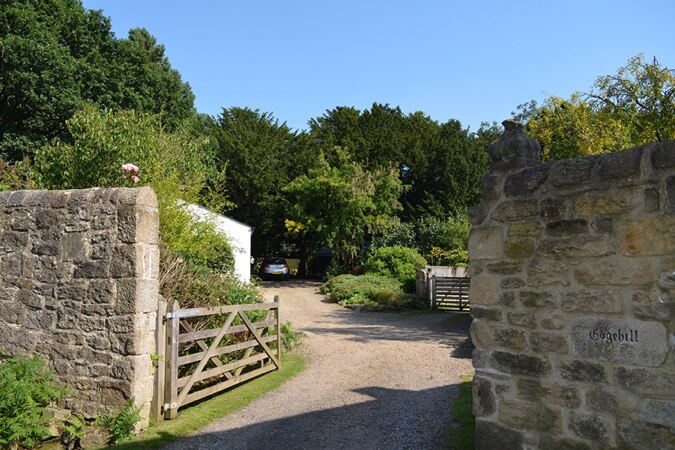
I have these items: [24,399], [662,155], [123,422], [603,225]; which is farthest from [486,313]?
[24,399]

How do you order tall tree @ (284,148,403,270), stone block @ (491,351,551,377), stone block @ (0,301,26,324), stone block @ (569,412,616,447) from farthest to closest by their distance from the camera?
tall tree @ (284,148,403,270) → stone block @ (0,301,26,324) → stone block @ (491,351,551,377) → stone block @ (569,412,616,447)

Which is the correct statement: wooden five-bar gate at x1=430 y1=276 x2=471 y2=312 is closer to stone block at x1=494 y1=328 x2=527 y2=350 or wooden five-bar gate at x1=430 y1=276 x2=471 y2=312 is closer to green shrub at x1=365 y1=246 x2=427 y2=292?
green shrub at x1=365 y1=246 x2=427 y2=292

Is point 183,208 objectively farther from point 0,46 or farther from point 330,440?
point 0,46

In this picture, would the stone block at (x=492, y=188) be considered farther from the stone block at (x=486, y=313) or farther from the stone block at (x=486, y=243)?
the stone block at (x=486, y=313)

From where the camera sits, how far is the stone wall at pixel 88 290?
19.6ft

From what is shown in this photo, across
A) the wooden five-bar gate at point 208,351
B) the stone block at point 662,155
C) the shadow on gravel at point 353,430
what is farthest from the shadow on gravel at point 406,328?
the stone block at point 662,155

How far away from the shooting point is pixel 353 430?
5.76 m

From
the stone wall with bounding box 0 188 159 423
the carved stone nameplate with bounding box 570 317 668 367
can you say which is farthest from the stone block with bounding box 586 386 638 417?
the stone wall with bounding box 0 188 159 423

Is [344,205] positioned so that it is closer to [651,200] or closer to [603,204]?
[603,204]

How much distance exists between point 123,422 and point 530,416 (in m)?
4.23

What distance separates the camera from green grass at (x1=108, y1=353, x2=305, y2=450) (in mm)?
5539

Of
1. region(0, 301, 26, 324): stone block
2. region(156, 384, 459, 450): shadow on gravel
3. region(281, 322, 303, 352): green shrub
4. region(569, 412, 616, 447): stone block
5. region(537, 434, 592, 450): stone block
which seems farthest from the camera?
region(281, 322, 303, 352): green shrub

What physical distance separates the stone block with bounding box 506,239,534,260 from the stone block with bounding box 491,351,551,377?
800mm

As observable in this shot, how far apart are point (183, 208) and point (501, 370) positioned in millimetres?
8021
